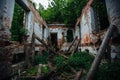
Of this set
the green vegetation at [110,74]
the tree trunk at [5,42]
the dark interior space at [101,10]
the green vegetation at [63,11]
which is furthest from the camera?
the green vegetation at [63,11]

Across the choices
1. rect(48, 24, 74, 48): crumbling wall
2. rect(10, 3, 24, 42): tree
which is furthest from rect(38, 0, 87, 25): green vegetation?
rect(10, 3, 24, 42): tree

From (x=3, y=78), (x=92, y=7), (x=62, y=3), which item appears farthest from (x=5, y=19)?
(x=62, y=3)

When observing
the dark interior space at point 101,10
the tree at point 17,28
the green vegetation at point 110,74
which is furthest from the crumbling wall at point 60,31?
the green vegetation at point 110,74

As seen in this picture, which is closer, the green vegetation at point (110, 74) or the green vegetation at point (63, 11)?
the green vegetation at point (110, 74)

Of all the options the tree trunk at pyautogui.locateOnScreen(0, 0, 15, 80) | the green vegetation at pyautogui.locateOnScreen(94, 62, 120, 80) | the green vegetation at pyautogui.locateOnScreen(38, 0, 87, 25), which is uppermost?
the green vegetation at pyautogui.locateOnScreen(38, 0, 87, 25)

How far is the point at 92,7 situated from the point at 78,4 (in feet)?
14.1

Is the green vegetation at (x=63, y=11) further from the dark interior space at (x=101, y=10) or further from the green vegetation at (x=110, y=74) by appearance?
the green vegetation at (x=110, y=74)

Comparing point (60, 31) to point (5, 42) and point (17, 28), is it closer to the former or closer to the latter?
point (17, 28)

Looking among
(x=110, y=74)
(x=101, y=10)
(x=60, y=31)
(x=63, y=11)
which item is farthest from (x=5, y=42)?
(x=60, y=31)

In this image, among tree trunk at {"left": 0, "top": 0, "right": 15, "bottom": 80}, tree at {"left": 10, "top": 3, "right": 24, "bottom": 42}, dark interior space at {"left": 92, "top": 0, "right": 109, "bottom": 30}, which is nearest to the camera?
tree trunk at {"left": 0, "top": 0, "right": 15, "bottom": 80}

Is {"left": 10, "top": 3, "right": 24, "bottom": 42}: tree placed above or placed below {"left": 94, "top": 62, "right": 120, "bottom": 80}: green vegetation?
above

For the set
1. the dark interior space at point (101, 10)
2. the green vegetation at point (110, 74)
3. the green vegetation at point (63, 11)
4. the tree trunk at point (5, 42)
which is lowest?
the green vegetation at point (110, 74)

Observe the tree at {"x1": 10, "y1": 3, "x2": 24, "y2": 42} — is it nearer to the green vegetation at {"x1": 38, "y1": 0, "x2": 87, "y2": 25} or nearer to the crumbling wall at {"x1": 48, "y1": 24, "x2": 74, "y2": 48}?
the green vegetation at {"x1": 38, "y1": 0, "x2": 87, "y2": 25}

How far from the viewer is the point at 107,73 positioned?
10.6ft
